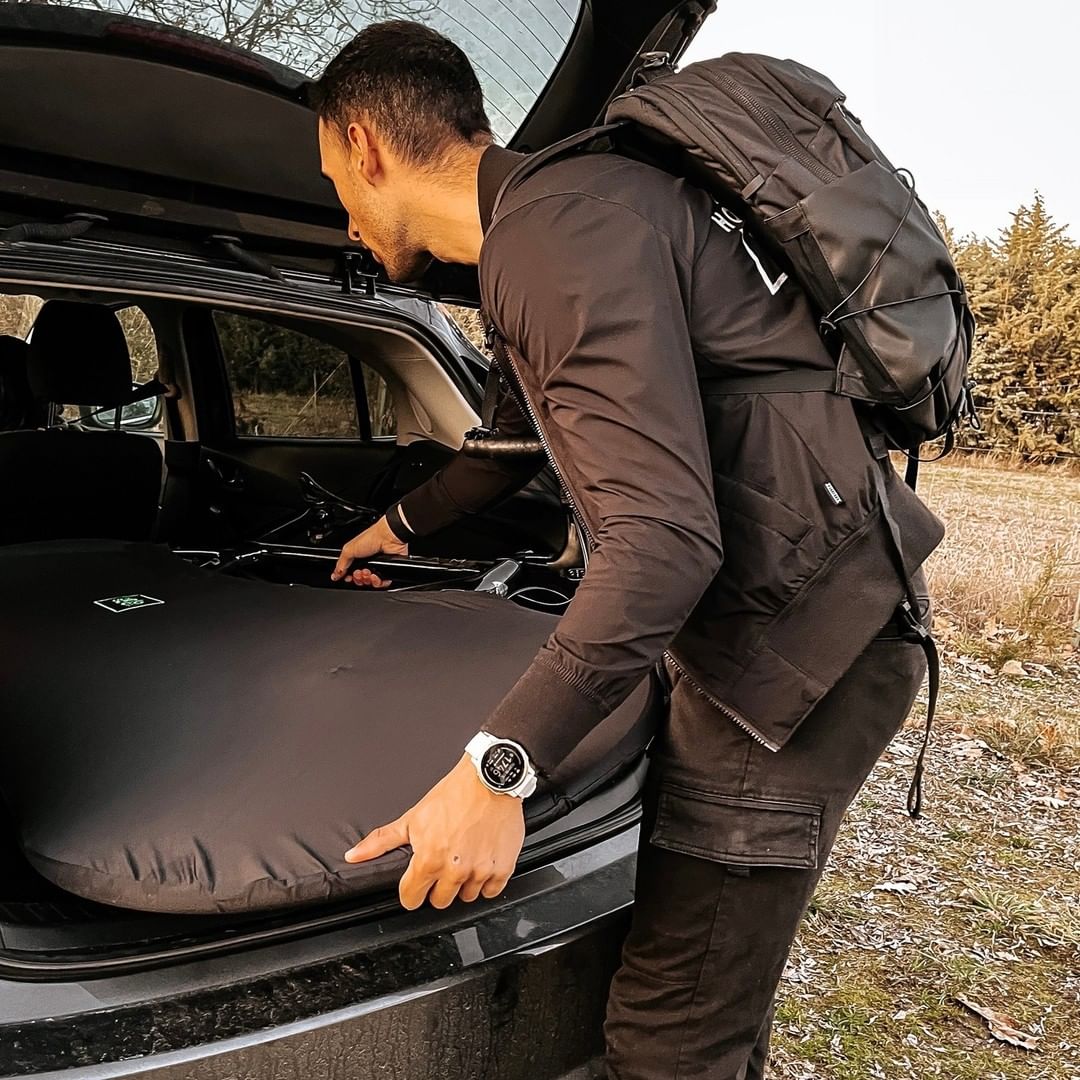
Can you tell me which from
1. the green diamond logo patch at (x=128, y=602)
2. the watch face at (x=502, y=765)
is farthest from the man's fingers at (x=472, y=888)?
the green diamond logo patch at (x=128, y=602)

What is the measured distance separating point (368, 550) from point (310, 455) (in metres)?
1.36

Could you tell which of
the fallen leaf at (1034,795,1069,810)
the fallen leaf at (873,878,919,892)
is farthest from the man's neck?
the fallen leaf at (1034,795,1069,810)

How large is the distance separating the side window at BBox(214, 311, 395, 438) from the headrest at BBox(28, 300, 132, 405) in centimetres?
70

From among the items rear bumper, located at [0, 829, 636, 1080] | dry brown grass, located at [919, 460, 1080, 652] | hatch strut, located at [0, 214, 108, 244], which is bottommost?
dry brown grass, located at [919, 460, 1080, 652]

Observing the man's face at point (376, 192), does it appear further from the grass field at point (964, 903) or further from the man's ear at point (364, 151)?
the grass field at point (964, 903)

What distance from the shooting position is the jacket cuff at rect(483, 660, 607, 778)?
1030 mm

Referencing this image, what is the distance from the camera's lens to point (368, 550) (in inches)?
88.5

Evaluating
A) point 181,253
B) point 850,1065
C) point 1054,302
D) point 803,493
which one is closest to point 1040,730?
point 850,1065

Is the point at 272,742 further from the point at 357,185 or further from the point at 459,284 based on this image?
the point at 459,284

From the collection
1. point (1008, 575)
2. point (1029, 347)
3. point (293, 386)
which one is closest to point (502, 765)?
point (293, 386)

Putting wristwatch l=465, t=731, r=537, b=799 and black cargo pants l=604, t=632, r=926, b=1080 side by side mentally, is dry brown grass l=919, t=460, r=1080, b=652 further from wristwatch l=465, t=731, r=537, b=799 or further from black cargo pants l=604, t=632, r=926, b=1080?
wristwatch l=465, t=731, r=537, b=799

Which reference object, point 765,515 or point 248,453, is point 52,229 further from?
point 248,453

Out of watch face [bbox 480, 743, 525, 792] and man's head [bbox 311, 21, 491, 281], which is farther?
man's head [bbox 311, 21, 491, 281]

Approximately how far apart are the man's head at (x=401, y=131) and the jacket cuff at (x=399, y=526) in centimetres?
81
